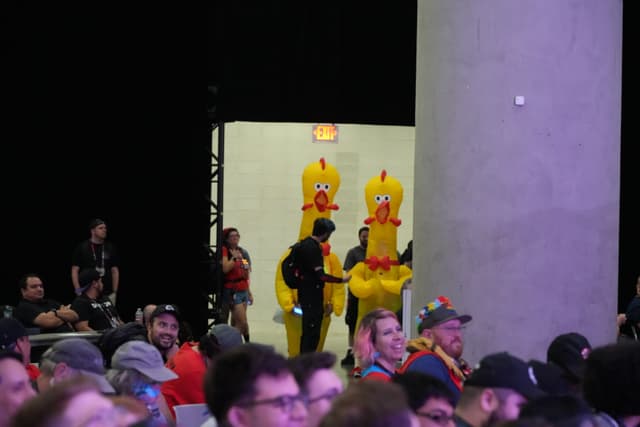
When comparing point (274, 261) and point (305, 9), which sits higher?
point (305, 9)

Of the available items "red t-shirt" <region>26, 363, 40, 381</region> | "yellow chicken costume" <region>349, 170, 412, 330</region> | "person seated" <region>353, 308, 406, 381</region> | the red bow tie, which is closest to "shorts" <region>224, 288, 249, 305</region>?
"yellow chicken costume" <region>349, 170, 412, 330</region>

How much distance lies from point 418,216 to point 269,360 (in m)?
5.02

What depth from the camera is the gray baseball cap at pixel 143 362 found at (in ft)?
17.4

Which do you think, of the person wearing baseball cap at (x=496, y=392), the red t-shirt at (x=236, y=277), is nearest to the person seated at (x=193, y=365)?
the person wearing baseball cap at (x=496, y=392)

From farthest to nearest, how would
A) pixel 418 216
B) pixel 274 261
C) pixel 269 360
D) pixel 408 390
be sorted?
pixel 274 261
pixel 418 216
pixel 408 390
pixel 269 360

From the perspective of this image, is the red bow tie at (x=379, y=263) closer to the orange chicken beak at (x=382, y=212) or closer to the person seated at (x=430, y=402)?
the orange chicken beak at (x=382, y=212)

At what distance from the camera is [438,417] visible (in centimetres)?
392

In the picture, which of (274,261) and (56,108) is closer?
(56,108)

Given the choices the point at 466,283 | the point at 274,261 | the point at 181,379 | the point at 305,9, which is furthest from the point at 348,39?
the point at 181,379

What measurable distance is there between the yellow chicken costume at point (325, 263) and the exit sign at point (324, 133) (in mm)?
4480

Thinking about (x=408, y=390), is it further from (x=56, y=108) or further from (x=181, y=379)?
(x=56, y=108)

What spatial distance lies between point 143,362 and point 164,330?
1657 mm

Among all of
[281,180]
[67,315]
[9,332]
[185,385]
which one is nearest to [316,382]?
[185,385]

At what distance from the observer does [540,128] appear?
800cm
